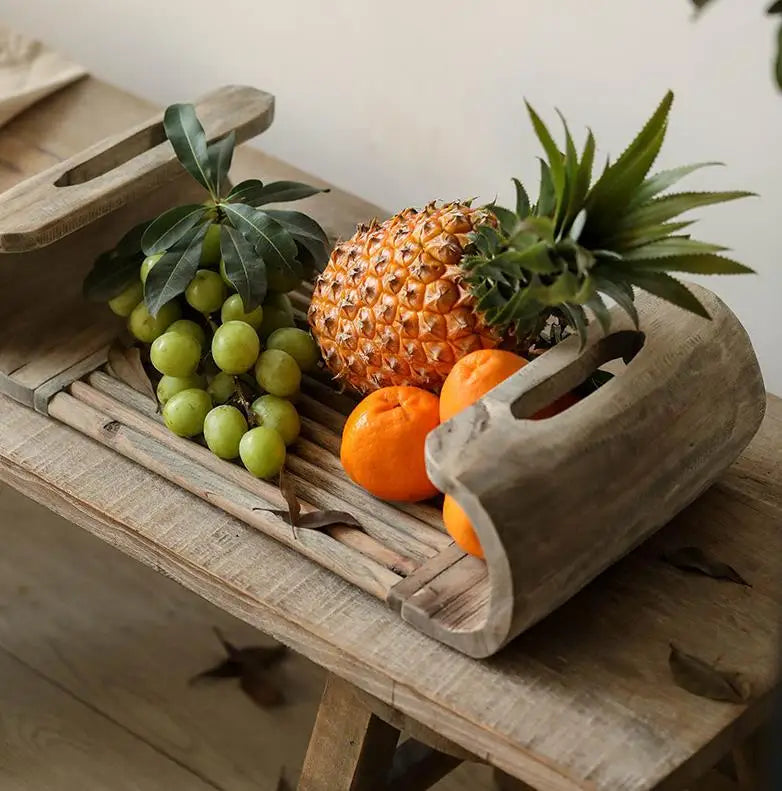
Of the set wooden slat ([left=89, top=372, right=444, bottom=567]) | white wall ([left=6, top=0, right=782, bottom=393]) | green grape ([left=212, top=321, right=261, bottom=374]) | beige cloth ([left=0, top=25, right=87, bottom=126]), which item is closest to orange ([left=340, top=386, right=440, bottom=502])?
wooden slat ([left=89, top=372, right=444, bottom=567])

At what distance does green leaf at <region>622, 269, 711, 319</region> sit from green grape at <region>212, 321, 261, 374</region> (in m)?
0.35

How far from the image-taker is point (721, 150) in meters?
1.56

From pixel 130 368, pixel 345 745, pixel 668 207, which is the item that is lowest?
pixel 345 745

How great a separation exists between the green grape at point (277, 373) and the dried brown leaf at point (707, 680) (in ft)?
1.36

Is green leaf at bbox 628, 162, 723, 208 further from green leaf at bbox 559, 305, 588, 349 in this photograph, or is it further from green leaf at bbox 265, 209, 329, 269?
green leaf at bbox 265, 209, 329, 269

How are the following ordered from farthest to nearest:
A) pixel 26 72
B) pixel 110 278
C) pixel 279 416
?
pixel 26 72, pixel 110 278, pixel 279 416

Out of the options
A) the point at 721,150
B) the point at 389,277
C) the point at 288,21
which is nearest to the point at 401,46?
the point at 288,21

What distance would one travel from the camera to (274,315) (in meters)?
1.25

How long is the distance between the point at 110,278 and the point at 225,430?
227 mm

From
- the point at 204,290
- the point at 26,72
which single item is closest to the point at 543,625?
the point at 204,290

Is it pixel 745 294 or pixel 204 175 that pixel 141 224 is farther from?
pixel 745 294

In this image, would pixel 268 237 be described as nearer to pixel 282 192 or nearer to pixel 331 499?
pixel 282 192

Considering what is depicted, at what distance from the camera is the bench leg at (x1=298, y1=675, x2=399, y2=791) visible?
1105 millimetres

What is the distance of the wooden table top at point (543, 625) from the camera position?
917 millimetres
